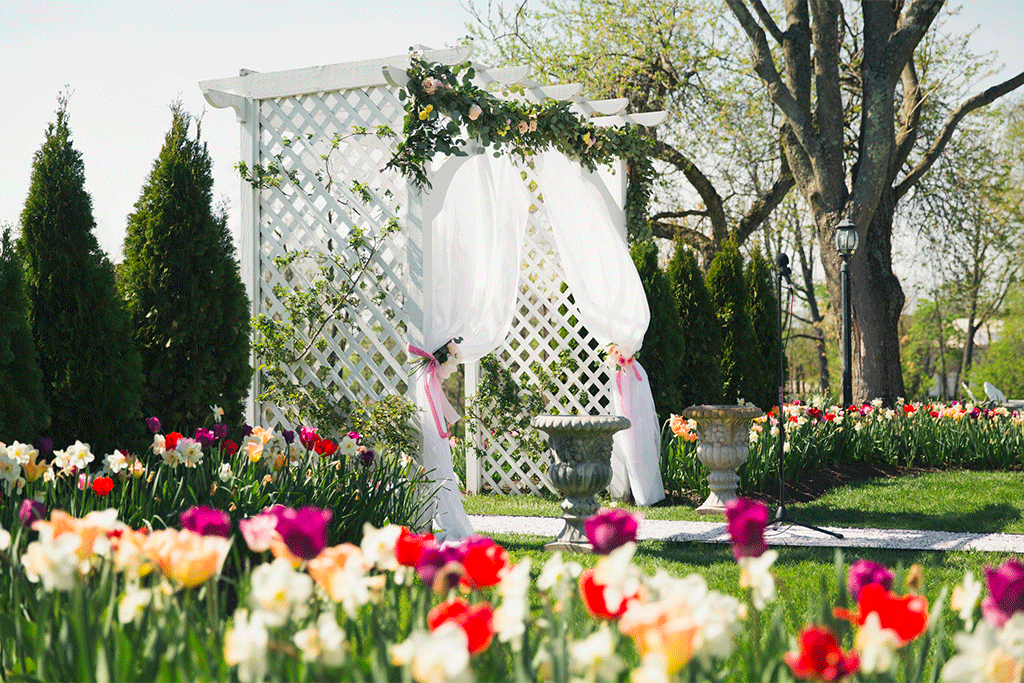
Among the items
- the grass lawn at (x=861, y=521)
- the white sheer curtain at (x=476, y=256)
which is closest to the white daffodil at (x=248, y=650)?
the grass lawn at (x=861, y=521)

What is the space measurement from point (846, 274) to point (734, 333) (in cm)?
138

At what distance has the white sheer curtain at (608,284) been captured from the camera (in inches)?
262

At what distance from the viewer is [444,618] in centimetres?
130

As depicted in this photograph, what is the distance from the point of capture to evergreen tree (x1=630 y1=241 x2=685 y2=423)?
809 centimetres

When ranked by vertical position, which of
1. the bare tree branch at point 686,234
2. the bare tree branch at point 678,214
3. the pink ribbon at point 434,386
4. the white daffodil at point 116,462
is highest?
the bare tree branch at point 678,214

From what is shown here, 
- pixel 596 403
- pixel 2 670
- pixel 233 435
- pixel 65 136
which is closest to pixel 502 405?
pixel 596 403

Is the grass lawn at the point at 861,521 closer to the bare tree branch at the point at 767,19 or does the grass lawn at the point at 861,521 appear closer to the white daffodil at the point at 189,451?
the white daffodil at the point at 189,451

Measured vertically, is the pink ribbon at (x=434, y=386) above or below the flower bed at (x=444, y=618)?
above

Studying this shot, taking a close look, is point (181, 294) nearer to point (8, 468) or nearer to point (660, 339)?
point (8, 468)

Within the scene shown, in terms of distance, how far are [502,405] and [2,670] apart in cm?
538

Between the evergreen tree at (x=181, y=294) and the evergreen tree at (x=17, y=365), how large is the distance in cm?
75

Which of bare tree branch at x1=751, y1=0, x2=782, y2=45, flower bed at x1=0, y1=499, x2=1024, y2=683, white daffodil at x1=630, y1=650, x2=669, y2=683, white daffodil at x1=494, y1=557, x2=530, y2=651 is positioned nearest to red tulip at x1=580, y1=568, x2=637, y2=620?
flower bed at x1=0, y1=499, x2=1024, y2=683

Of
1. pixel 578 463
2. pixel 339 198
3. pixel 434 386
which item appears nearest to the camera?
pixel 578 463

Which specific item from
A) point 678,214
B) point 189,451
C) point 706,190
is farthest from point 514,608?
point 678,214
